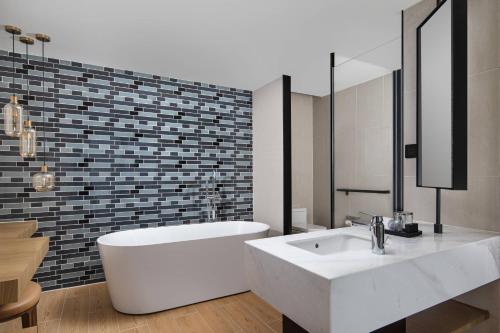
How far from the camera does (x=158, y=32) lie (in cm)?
270

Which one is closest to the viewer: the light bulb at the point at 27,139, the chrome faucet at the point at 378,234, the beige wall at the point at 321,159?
the chrome faucet at the point at 378,234

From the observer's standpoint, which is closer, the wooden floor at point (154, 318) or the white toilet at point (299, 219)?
the wooden floor at point (154, 318)

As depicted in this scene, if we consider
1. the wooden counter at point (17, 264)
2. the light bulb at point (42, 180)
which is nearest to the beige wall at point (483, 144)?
the wooden counter at point (17, 264)

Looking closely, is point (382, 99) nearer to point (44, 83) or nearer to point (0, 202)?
point (44, 83)

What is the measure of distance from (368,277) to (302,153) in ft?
10.9

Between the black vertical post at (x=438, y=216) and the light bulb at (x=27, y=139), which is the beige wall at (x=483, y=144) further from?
the light bulb at (x=27, y=139)

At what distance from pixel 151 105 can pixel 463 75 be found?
11.0ft

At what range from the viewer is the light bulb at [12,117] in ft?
6.39

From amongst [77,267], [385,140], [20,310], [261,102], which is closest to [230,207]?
[261,102]

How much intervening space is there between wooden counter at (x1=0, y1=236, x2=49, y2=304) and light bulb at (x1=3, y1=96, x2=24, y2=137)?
29.4 inches

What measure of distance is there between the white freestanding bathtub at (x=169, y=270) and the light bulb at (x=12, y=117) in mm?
1282

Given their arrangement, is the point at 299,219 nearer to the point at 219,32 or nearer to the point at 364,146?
the point at 364,146

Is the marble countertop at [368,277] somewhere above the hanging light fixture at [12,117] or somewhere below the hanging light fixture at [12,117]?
below

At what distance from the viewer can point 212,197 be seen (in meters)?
4.22
